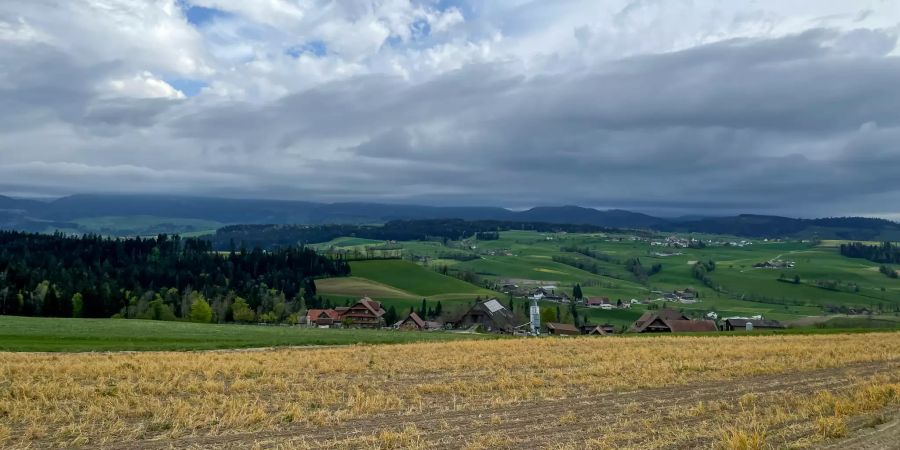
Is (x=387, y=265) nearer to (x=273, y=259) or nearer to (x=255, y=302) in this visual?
(x=273, y=259)

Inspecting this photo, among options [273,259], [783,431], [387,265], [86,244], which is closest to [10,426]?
[783,431]

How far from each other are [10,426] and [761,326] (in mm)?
108419

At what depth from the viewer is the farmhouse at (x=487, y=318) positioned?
109 metres

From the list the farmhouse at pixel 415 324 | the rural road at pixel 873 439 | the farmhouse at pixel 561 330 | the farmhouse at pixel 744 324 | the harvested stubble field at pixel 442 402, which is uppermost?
the rural road at pixel 873 439

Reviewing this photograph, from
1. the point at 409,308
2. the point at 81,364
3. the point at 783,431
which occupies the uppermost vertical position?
the point at 783,431

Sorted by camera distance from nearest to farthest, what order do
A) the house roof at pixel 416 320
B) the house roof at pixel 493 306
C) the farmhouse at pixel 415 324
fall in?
the farmhouse at pixel 415 324 < the house roof at pixel 416 320 < the house roof at pixel 493 306

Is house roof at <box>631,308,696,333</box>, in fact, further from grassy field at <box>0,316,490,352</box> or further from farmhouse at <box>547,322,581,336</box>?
grassy field at <box>0,316,490,352</box>

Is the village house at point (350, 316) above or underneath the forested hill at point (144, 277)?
underneath

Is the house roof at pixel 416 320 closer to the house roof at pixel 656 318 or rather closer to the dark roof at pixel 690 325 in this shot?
the house roof at pixel 656 318

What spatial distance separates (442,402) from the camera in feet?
69.3

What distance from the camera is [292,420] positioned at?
18.0 m

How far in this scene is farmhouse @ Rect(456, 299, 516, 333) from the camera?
358 feet

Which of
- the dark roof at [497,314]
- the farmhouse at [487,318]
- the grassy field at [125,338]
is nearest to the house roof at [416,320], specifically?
the farmhouse at [487,318]

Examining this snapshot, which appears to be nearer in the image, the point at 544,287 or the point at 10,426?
the point at 10,426
